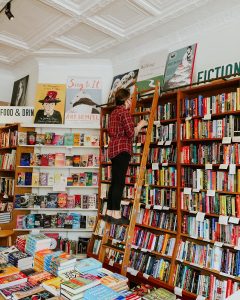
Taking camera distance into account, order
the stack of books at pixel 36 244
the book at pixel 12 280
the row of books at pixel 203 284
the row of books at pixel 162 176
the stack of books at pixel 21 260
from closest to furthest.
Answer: the book at pixel 12 280 < the stack of books at pixel 21 260 < the stack of books at pixel 36 244 < the row of books at pixel 203 284 < the row of books at pixel 162 176

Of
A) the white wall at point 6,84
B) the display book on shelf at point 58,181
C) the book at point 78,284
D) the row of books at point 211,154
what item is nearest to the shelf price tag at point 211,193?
the row of books at point 211,154

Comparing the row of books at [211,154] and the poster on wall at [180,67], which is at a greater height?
the poster on wall at [180,67]

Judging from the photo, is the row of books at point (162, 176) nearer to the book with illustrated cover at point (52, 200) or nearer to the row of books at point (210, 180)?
the row of books at point (210, 180)

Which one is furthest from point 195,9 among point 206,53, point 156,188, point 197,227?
point 197,227

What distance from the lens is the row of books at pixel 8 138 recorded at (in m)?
4.89

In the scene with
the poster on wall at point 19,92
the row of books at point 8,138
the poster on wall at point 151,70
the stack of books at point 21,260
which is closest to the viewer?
the stack of books at point 21,260

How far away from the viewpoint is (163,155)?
354cm

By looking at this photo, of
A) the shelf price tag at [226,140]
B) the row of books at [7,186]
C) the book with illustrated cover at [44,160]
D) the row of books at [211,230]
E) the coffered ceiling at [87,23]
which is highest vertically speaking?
the coffered ceiling at [87,23]

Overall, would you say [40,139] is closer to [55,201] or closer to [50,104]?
[50,104]

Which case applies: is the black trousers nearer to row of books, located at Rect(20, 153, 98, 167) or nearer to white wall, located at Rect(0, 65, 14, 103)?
row of books, located at Rect(20, 153, 98, 167)

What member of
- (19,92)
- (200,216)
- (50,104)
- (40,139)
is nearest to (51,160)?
(40,139)

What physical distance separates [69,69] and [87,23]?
4.59ft

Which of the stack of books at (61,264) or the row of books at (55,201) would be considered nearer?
the stack of books at (61,264)

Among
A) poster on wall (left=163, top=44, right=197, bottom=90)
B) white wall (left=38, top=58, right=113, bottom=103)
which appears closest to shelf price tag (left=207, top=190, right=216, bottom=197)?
poster on wall (left=163, top=44, right=197, bottom=90)
